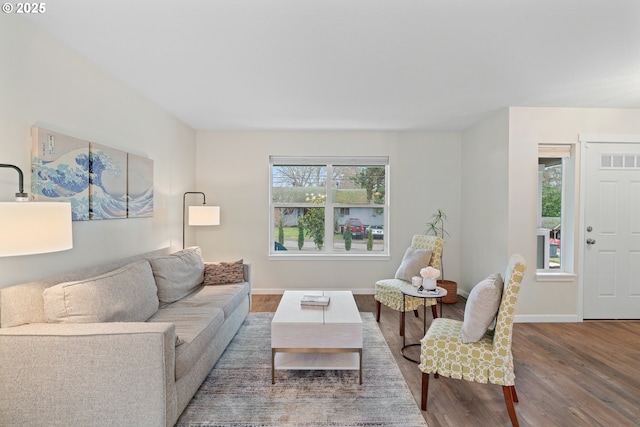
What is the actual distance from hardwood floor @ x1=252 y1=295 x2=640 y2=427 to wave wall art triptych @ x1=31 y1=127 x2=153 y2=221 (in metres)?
2.89

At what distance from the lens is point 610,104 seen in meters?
3.69

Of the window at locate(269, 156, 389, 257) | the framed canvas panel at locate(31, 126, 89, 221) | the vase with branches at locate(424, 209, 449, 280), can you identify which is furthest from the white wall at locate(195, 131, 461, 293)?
the framed canvas panel at locate(31, 126, 89, 221)

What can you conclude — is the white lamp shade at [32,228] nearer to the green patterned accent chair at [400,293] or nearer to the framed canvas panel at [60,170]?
the framed canvas panel at [60,170]

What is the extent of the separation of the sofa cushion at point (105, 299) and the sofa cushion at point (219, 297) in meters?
0.35

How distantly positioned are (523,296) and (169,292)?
3.88 m

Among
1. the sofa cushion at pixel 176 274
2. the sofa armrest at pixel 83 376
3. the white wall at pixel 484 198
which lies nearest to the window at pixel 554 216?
the white wall at pixel 484 198

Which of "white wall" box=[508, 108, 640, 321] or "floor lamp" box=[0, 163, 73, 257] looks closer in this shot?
"floor lamp" box=[0, 163, 73, 257]

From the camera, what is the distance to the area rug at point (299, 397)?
82.3 inches

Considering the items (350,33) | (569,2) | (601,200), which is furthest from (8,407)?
(601,200)

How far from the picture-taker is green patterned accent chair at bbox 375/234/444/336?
3541 millimetres

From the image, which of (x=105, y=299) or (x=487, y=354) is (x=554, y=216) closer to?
(x=487, y=354)

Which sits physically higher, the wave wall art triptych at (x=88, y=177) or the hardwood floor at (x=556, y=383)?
the wave wall art triptych at (x=88, y=177)

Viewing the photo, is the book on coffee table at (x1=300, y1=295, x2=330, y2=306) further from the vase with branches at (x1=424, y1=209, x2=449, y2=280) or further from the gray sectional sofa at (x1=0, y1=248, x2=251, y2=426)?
the vase with branches at (x1=424, y1=209, x2=449, y2=280)

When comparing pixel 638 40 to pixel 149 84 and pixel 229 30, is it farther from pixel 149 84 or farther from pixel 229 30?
pixel 149 84
